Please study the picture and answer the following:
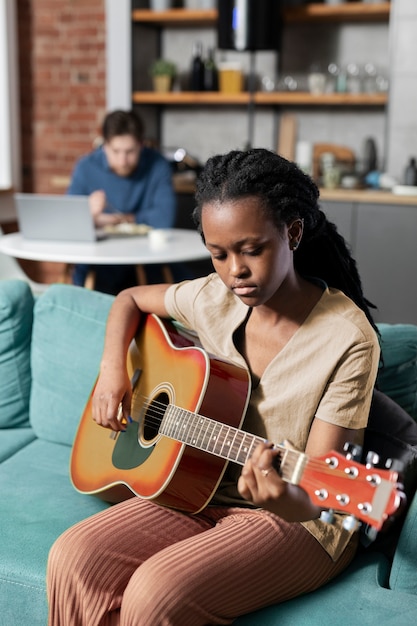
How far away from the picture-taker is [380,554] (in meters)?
1.53

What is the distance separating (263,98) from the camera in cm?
475

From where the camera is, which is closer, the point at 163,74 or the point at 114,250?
the point at 114,250

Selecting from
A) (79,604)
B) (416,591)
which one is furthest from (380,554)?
(79,604)

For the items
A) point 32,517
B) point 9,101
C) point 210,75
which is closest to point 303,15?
point 210,75

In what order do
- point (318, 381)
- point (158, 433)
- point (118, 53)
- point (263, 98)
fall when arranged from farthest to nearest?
point (118, 53) < point (263, 98) < point (158, 433) < point (318, 381)

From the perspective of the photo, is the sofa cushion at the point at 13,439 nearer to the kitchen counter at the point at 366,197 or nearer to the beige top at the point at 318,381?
the beige top at the point at 318,381

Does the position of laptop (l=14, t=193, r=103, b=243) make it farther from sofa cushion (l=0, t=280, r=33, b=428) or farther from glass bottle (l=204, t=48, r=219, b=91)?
glass bottle (l=204, t=48, r=219, b=91)

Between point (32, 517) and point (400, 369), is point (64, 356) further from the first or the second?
point (400, 369)

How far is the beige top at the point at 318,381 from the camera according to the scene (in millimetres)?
1362

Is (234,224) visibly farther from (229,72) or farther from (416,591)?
(229,72)

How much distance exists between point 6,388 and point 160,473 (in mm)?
782

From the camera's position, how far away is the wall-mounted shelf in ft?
15.0

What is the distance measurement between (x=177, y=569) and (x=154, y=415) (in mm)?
370

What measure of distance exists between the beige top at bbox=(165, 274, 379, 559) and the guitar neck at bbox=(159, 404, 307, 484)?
13 cm
